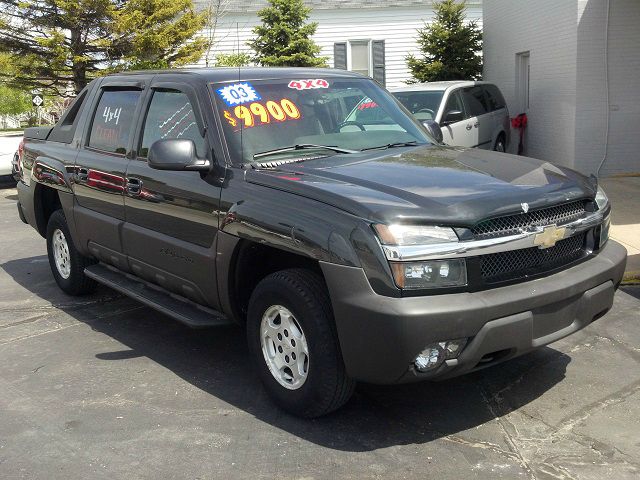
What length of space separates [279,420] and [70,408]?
126 cm

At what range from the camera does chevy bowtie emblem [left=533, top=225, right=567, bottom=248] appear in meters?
3.89

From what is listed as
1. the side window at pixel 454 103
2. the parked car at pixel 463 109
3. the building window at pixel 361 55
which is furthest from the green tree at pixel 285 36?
the side window at pixel 454 103

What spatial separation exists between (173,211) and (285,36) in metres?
17.1

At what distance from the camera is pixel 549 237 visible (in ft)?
12.9

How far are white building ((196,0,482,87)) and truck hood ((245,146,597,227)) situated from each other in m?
19.8

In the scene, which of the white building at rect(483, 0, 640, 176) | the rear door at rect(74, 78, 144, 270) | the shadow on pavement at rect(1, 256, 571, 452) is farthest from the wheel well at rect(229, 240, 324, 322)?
the white building at rect(483, 0, 640, 176)

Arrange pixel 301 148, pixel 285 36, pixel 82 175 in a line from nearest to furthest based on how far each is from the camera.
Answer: pixel 301 148, pixel 82 175, pixel 285 36

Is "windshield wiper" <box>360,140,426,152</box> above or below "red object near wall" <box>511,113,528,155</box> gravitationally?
above

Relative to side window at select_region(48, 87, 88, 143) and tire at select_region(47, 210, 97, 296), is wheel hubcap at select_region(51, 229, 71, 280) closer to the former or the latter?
tire at select_region(47, 210, 97, 296)

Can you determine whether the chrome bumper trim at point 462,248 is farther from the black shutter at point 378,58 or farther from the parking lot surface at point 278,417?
the black shutter at point 378,58

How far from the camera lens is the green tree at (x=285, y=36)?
20875mm

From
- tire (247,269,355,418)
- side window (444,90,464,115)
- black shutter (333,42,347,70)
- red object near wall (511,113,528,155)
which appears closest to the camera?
tire (247,269,355,418)

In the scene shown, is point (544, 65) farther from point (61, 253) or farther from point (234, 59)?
point (234, 59)

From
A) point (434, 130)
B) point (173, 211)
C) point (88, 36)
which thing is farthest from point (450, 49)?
point (173, 211)
